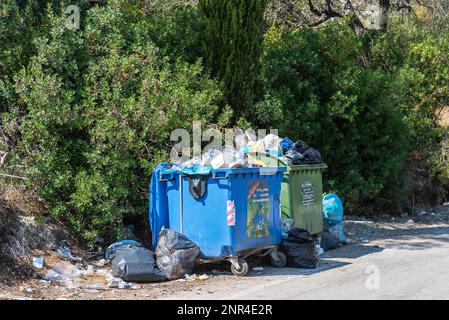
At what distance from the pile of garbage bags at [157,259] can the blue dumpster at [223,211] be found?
26cm

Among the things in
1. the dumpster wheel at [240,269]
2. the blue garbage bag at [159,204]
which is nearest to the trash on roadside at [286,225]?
the dumpster wheel at [240,269]

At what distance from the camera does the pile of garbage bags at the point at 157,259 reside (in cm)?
873

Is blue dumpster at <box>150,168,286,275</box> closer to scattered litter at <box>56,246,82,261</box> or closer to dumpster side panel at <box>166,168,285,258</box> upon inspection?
dumpster side panel at <box>166,168,285,258</box>

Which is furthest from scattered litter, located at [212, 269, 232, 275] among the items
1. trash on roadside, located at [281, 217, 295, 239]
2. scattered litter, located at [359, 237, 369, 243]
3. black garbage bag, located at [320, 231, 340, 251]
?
scattered litter, located at [359, 237, 369, 243]

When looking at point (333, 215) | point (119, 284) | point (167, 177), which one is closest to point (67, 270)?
point (119, 284)

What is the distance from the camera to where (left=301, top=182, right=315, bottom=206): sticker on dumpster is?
36.5ft

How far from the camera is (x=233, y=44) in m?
12.9

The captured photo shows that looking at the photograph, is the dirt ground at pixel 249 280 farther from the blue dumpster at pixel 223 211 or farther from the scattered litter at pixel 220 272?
the blue dumpster at pixel 223 211

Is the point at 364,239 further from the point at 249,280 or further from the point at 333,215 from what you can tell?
the point at 249,280

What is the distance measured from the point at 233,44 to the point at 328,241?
393cm

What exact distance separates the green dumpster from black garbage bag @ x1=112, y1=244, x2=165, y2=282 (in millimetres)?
2479

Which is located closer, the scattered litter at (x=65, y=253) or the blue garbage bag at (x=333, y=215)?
the scattered litter at (x=65, y=253)
